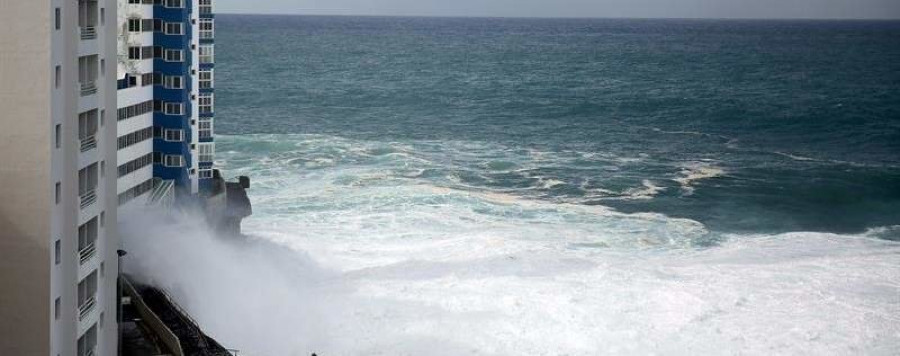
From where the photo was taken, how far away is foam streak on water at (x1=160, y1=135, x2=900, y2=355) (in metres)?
39.8

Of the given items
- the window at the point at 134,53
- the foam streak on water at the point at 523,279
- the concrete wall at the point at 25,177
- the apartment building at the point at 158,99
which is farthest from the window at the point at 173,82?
the concrete wall at the point at 25,177

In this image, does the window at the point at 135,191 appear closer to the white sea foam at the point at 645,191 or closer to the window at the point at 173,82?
the window at the point at 173,82

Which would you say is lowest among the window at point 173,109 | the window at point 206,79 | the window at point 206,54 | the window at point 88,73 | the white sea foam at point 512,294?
the white sea foam at point 512,294

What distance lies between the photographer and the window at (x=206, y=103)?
159 feet

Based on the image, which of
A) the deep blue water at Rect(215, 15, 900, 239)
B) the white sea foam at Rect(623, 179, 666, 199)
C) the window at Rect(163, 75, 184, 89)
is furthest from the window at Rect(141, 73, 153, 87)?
the white sea foam at Rect(623, 179, 666, 199)

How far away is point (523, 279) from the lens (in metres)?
46.6

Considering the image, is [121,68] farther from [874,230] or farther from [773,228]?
[874,230]

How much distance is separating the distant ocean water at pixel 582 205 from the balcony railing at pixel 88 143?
12.9 metres

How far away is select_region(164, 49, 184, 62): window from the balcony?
722 inches

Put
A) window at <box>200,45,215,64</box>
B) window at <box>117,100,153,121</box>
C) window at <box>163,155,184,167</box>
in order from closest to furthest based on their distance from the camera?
window at <box>117,100,153,121</box> → window at <box>163,155,184,167</box> → window at <box>200,45,215,64</box>

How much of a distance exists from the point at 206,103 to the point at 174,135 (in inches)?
142

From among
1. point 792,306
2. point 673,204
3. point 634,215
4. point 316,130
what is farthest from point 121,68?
point 316,130

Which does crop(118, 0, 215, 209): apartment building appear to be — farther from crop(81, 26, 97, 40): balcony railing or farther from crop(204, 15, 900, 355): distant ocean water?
crop(81, 26, 97, 40): balcony railing

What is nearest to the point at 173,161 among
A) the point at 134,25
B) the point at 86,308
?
the point at 134,25
